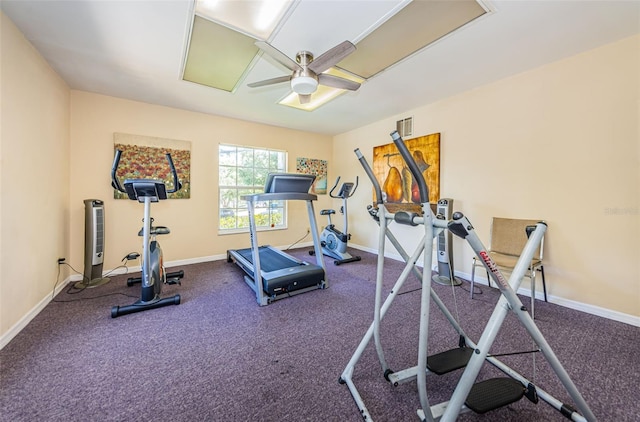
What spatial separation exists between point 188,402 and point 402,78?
363cm

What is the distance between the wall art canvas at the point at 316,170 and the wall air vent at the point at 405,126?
196cm

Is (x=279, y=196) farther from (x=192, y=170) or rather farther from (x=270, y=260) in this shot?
(x=192, y=170)

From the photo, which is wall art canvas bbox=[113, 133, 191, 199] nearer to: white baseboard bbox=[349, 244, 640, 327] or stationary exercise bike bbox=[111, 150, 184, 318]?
stationary exercise bike bbox=[111, 150, 184, 318]

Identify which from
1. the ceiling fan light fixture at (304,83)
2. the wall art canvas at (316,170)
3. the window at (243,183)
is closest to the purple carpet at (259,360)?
the window at (243,183)

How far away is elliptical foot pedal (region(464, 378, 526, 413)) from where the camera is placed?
3.97ft

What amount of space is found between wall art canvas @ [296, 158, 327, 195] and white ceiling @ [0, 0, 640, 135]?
197 centimetres

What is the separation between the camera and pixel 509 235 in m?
2.93

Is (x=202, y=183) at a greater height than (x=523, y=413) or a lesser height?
greater

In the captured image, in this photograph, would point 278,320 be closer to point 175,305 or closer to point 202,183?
point 175,305

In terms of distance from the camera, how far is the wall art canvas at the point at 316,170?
5.36 meters

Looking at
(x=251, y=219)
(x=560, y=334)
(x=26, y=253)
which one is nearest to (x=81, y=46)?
(x=26, y=253)

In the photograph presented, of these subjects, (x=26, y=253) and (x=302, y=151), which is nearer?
(x=26, y=253)

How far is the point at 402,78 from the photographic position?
3018 mm

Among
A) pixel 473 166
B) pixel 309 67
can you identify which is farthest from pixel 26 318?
pixel 473 166
